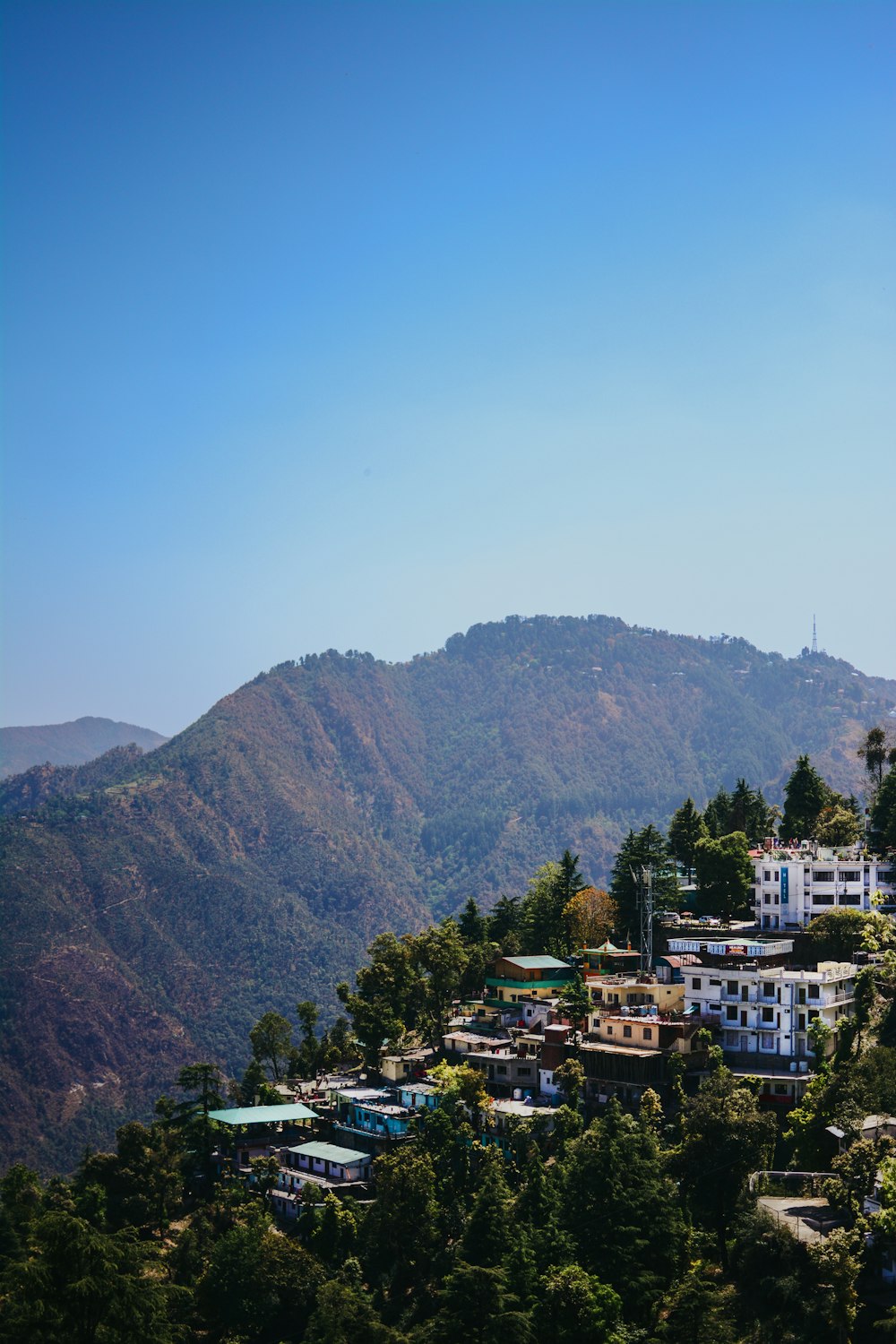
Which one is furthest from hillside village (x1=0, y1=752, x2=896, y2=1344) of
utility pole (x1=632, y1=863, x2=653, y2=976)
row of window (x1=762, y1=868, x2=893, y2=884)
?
utility pole (x1=632, y1=863, x2=653, y2=976)

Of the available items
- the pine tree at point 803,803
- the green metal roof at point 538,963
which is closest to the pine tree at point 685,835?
the pine tree at point 803,803

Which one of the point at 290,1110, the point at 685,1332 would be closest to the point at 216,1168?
the point at 290,1110

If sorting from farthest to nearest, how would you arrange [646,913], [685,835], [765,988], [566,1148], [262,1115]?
[685,835] < [646,913] < [262,1115] < [765,988] < [566,1148]

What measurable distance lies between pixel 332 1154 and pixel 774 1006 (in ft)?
44.2

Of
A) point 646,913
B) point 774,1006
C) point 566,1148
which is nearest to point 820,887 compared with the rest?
point 646,913

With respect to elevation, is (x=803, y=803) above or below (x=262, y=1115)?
above

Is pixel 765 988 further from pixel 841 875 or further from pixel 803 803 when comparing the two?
pixel 803 803

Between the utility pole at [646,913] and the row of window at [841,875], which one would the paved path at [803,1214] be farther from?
the row of window at [841,875]

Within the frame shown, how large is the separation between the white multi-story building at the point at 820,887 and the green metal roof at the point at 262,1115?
16129mm

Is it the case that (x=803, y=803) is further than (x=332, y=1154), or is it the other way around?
(x=803, y=803)

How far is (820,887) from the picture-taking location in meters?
48.7

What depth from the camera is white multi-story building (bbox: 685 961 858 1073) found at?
40812 millimetres

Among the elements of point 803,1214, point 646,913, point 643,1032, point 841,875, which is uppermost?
point 841,875

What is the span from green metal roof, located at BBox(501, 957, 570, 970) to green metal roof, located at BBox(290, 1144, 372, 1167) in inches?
340
